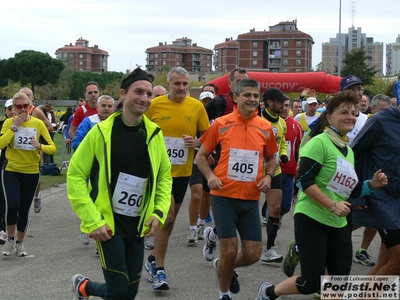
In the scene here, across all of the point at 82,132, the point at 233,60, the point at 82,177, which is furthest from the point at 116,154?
the point at 233,60

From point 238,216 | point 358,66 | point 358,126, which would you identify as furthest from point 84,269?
point 358,66

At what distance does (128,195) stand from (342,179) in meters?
1.73

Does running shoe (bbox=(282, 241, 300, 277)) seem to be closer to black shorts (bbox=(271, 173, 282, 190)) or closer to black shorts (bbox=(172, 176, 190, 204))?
black shorts (bbox=(172, 176, 190, 204))

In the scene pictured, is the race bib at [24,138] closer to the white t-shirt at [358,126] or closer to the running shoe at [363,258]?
the white t-shirt at [358,126]

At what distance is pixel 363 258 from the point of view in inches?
330

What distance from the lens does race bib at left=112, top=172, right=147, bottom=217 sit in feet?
15.7

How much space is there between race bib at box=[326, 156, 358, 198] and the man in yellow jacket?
1336mm

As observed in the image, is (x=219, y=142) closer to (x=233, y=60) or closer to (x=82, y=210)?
(x=82, y=210)

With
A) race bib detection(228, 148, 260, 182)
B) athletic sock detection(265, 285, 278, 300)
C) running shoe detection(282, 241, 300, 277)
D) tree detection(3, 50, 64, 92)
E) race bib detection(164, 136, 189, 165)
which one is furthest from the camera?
tree detection(3, 50, 64, 92)

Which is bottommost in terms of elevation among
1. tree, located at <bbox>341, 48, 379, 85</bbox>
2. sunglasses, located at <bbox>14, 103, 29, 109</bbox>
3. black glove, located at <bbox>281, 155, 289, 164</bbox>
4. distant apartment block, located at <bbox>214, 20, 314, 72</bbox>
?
black glove, located at <bbox>281, 155, 289, 164</bbox>

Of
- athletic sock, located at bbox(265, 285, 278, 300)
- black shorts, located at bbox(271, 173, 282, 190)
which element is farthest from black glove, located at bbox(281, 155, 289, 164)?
athletic sock, located at bbox(265, 285, 278, 300)

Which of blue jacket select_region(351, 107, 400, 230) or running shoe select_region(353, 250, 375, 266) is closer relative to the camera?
blue jacket select_region(351, 107, 400, 230)

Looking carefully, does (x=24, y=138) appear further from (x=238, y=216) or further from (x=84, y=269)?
(x=238, y=216)

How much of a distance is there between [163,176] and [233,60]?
18208 centimetres
